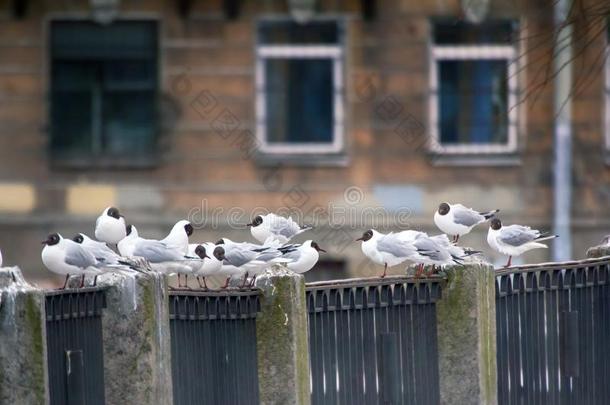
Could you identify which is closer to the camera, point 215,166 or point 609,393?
point 609,393

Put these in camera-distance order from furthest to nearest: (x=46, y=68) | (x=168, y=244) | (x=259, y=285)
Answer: (x=46, y=68)
(x=168, y=244)
(x=259, y=285)

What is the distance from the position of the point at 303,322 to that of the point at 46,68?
1246 cm

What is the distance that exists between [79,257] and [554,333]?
3.75m

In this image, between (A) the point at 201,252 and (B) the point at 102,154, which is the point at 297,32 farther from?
(A) the point at 201,252

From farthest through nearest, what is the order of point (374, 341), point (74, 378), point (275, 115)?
point (275, 115)
point (374, 341)
point (74, 378)

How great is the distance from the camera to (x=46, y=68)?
2470 centimetres

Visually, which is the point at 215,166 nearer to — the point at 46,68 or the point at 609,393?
the point at 46,68

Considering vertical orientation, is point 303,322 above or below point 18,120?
below

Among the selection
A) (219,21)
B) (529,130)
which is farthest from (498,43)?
(219,21)

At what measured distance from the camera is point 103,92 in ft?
81.7

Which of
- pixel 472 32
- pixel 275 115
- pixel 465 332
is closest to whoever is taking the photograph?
pixel 465 332

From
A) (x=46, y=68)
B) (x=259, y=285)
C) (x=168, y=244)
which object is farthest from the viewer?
(x=46, y=68)

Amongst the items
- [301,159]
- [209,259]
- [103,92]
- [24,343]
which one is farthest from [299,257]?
[103,92]

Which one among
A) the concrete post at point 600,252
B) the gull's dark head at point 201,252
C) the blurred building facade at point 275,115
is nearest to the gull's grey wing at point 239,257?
the gull's dark head at point 201,252
